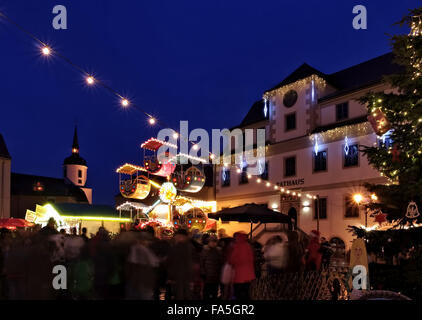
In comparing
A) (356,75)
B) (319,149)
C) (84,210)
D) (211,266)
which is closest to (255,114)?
(319,149)

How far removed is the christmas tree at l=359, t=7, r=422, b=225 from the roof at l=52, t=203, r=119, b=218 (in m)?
20.1

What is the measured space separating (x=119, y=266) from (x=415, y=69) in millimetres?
7152

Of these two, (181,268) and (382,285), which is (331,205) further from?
(181,268)

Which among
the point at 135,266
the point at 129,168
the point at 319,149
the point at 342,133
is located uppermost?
the point at 342,133

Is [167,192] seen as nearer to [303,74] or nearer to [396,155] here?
[303,74]

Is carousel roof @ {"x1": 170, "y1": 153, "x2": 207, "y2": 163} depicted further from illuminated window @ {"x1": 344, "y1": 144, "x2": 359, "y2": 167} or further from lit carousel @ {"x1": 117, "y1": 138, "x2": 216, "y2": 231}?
illuminated window @ {"x1": 344, "y1": 144, "x2": 359, "y2": 167}

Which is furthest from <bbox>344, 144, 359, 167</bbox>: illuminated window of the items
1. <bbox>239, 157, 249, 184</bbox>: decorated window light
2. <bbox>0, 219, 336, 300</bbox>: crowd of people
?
<bbox>0, 219, 336, 300</bbox>: crowd of people

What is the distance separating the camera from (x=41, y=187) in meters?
68.9

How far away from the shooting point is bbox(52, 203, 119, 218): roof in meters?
26.1

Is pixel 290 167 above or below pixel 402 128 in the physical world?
above

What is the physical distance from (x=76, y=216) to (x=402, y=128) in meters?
20.8

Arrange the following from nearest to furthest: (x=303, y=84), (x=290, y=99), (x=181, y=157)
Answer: (x=181, y=157) → (x=303, y=84) → (x=290, y=99)

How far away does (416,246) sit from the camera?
29.5 feet
